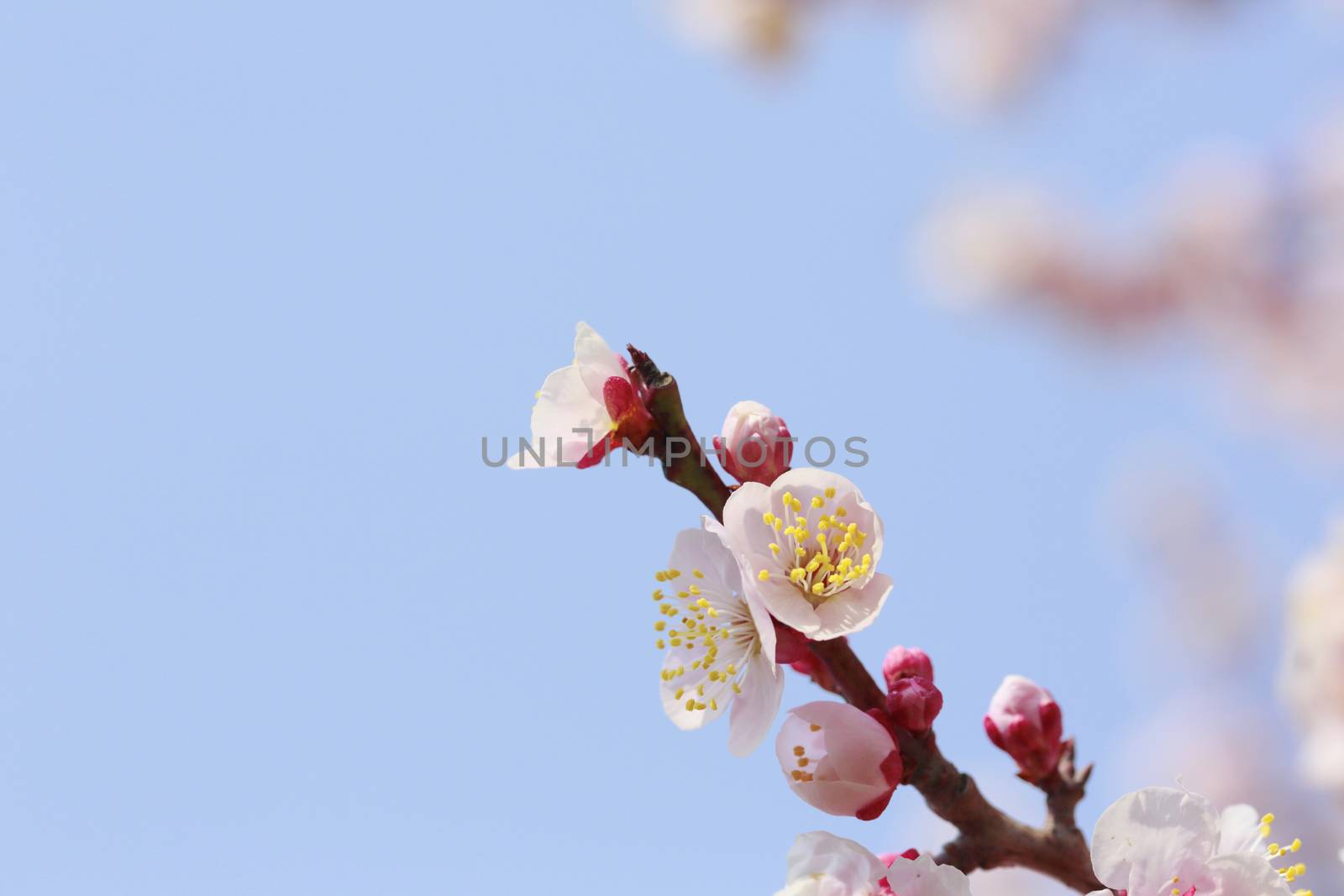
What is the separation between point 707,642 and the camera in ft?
3.64

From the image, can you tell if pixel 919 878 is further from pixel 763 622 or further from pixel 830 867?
pixel 763 622

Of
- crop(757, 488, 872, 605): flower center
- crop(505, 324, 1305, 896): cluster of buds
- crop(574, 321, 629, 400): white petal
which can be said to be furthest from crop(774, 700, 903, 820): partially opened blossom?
crop(574, 321, 629, 400): white petal

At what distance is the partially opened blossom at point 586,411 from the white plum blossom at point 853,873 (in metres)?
0.38

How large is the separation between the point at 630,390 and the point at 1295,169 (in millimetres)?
6009

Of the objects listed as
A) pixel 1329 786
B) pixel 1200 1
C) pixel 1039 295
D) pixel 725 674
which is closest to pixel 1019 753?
pixel 725 674

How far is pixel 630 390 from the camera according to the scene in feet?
3.35

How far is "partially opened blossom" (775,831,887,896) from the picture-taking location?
36.8 inches

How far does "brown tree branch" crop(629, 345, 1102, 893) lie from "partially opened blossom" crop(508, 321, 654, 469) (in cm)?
2

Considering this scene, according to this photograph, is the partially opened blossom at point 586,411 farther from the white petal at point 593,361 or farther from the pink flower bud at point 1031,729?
the pink flower bud at point 1031,729

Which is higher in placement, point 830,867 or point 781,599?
point 781,599

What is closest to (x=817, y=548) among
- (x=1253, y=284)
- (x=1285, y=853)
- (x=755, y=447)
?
(x=755, y=447)

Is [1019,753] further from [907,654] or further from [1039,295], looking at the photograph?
[1039,295]

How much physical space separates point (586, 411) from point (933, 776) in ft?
1.51

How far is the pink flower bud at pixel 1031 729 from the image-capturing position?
1172mm
